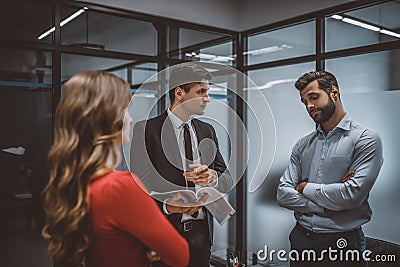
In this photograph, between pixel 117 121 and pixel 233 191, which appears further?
pixel 233 191

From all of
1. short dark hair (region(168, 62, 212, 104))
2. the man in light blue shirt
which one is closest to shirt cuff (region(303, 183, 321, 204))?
the man in light blue shirt

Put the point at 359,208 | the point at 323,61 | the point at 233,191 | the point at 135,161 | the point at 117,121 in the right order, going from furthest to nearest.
Result: the point at 233,191 < the point at 323,61 < the point at 359,208 < the point at 135,161 < the point at 117,121

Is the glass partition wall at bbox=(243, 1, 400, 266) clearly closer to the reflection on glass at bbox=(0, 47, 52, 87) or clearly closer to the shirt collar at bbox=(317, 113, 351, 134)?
the shirt collar at bbox=(317, 113, 351, 134)

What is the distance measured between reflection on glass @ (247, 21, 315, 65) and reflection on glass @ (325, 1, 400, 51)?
0.43ft

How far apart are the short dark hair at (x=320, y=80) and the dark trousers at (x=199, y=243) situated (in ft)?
3.56

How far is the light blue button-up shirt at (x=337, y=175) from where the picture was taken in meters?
2.78

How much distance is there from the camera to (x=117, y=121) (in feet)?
5.74

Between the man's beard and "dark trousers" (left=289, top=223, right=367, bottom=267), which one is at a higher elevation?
the man's beard

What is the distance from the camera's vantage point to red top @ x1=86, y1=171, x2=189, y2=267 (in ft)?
5.32

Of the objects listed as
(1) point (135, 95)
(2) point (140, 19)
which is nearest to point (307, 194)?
(1) point (135, 95)

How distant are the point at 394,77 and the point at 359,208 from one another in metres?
0.80

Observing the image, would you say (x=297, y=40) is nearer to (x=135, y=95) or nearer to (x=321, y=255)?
(x=135, y=95)

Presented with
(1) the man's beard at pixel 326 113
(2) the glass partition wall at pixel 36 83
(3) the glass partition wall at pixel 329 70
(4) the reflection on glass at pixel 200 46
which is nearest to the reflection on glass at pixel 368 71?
(3) the glass partition wall at pixel 329 70

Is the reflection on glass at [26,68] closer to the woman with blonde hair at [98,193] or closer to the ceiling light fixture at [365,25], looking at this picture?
the woman with blonde hair at [98,193]
